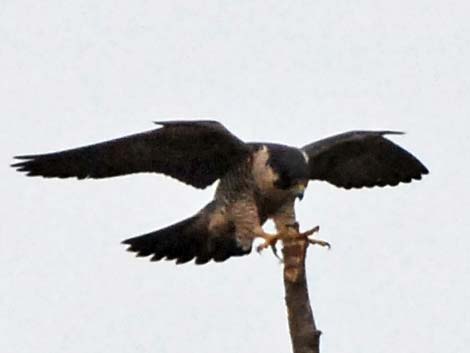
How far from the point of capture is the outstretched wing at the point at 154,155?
9289mm

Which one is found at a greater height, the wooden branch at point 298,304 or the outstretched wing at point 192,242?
the outstretched wing at point 192,242

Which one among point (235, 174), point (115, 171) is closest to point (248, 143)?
point (235, 174)

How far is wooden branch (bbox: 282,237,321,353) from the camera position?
7.41m

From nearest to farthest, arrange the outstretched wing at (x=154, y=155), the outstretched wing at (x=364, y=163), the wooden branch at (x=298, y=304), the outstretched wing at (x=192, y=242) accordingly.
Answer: the wooden branch at (x=298, y=304), the outstretched wing at (x=154, y=155), the outstretched wing at (x=192, y=242), the outstretched wing at (x=364, y=163)

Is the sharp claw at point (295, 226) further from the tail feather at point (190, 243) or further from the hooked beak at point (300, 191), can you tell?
the tail feather at point (190, 243)

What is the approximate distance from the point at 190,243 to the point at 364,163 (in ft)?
5.25

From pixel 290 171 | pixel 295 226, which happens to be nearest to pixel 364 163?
pixel 290 171

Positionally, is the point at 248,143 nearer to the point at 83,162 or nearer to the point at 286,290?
the point at 83,162

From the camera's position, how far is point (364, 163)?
10.9 m

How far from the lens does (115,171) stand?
9438mm

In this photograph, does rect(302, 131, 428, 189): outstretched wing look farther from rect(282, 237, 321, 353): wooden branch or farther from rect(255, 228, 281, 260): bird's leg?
rect(282, 237, 321, 353): wooden branch

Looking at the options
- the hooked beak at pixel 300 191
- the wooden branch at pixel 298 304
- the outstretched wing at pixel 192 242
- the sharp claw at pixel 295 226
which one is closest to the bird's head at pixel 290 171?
the hooked beak at pixel 300 191

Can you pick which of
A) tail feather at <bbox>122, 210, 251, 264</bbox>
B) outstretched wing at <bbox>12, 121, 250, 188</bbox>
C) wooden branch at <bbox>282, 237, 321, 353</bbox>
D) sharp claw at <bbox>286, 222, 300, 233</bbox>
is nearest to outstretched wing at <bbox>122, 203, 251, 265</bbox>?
tail feather at <bbox>122, 210, 251, 264</bbox>

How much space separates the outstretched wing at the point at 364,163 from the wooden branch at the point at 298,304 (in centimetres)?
217
